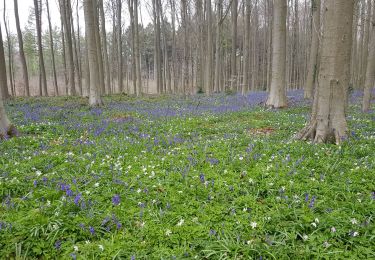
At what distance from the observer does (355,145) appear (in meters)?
6.30

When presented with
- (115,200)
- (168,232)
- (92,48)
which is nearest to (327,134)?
(168,232)

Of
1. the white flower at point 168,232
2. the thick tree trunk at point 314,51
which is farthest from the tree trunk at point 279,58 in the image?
the white flower at point 168,232

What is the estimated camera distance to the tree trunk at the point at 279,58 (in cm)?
1330

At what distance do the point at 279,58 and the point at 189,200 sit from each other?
1146 cm

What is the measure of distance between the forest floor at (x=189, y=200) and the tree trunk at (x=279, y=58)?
6.94 metres

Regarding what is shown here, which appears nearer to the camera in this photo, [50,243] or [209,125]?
[50,243]

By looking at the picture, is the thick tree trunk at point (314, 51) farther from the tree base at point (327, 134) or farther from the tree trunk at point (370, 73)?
the tree base at point (327, 134)

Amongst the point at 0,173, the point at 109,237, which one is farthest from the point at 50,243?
the point at 0,173

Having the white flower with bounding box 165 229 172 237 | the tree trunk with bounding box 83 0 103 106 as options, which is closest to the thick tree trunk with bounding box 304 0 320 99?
the tree trunk with bounding box 83 0 103 106

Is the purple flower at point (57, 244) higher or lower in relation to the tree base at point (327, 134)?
→ lower

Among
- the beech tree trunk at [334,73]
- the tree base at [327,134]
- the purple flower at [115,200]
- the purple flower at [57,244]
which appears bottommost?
the purple flower at [57,244]

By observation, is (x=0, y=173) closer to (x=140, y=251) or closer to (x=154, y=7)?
(x=140, y=251)

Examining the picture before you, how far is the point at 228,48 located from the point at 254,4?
6.86 meters

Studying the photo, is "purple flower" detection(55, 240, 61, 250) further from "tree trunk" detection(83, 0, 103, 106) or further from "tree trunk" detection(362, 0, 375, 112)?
"tree trunk" detection(362, 0, 375, 112)
